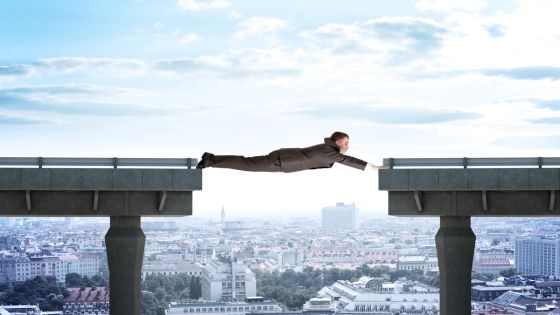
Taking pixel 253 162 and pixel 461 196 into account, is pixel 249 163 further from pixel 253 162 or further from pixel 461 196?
pixel 461 196

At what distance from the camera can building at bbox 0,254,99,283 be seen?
5531 cm

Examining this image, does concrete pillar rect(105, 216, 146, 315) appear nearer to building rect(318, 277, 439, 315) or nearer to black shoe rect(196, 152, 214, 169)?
black shoe rect(196, 152, 214, 169)

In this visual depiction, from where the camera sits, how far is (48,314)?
4894 centimetres

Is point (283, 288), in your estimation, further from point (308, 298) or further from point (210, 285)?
point (210, 285)

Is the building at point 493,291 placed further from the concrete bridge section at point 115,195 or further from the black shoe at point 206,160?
the black shoe at point 206,160

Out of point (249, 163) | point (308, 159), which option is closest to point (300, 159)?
point (308, 159)

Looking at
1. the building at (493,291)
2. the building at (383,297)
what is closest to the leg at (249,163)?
the building at (493,291)

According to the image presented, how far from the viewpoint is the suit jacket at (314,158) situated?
16.5 m

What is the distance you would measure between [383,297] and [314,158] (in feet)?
142

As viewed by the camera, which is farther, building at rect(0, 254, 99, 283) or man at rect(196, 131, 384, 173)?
building at rect(0, 254, 99, 283)

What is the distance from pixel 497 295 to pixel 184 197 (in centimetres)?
2898

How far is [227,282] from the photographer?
63.8 meters

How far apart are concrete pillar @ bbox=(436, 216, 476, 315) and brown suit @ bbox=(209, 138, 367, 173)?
8312 millimetres

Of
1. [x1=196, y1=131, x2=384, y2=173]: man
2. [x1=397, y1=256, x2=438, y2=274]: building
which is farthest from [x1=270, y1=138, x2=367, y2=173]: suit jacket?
[x1=397, y1=256, x2=438, y2=274]: building
